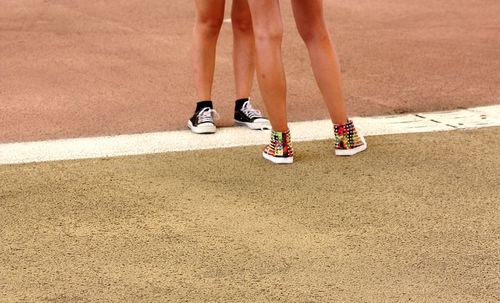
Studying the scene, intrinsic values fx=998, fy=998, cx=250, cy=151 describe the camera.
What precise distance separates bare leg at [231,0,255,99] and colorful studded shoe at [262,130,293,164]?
78cm

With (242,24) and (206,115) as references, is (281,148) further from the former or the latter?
(242,24)

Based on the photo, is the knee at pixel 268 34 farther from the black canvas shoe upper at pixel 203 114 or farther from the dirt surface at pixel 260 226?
the black canvas shoe upper at pixel 203 114

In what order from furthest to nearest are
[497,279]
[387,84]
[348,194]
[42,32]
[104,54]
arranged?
[42,32] → [104,54] → [387,84] → [348,194] → [497,279]

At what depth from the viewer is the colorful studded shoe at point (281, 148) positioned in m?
4.80

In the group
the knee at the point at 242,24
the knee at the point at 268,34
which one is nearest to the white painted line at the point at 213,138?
the knee at the point at 242,24

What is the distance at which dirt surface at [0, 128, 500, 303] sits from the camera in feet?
11.0

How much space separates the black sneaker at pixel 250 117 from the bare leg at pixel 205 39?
20cm

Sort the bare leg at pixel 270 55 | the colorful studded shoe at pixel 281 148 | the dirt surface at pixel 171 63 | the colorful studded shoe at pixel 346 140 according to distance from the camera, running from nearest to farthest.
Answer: the bare leg at pixel 270 55 → the colorful studded shoe at pixel 281 148 → the colorful studded shoe at pixel 346 140 → the dirt surface at pixel 171 63

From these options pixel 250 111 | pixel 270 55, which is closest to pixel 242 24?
pixel 250 111

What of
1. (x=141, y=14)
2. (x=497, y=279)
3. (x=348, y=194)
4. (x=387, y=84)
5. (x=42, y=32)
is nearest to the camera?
(x=497, y=279)

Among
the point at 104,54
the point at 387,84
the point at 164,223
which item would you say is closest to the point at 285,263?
the point at 164,223

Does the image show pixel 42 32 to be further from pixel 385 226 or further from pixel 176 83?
pixel 385 226

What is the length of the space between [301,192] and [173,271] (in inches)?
40.8

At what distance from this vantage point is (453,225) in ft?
12.8
